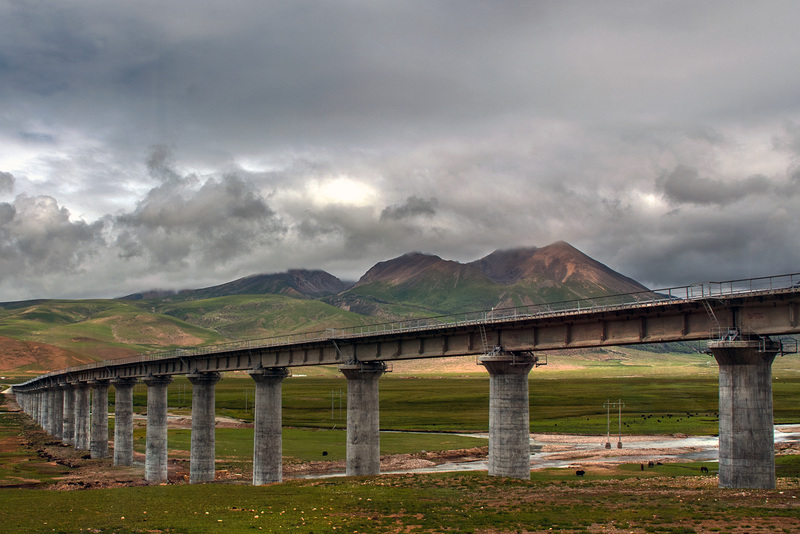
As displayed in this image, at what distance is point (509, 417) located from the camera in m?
56.5

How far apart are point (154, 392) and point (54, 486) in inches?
903

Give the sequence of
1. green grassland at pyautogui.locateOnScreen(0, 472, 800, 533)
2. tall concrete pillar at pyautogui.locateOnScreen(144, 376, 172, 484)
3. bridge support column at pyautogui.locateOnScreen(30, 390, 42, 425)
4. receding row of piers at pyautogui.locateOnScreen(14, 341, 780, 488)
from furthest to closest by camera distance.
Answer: bridge support column at pyautogui.locateOnScreen(30, 390, 42, 425)
tall concrete pillar at pyautogui.locateOnScreen(144, 376, 172, 484)
receding row of piers at pyautogui.locateOnScreen(14, 341, 780, 488)
green grassland at pyautogui.locateOnScreen(0, 472, 800, 533)

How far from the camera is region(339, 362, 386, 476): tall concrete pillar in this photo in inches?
2741

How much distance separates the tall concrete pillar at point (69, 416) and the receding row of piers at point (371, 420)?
263mm

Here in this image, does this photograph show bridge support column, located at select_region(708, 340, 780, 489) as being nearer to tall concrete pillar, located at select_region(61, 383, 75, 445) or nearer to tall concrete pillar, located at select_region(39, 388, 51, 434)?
tall concrete pillar, located at select_region(61, 383, 75, 445)

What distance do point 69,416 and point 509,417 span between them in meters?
118

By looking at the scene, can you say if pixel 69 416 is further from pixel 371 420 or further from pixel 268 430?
pixel 371 420

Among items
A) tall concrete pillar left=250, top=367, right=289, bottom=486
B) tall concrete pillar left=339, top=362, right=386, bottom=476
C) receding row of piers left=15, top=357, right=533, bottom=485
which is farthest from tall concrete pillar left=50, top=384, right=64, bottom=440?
tall concrete pillar left=339, top=362, right=386, bottom=476

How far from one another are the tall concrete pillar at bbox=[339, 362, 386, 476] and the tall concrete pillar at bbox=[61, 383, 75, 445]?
91396 millimetres

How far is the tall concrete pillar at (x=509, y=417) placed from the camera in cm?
5631

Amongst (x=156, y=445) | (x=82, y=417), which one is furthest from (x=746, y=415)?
(x=82, y=417)

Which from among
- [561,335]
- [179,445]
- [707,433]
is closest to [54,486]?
[179,445]

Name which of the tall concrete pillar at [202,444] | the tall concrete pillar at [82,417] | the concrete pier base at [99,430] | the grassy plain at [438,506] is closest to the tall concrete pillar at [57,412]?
the tall concrete pillar at [82,417]

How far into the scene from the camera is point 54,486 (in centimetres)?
7931
